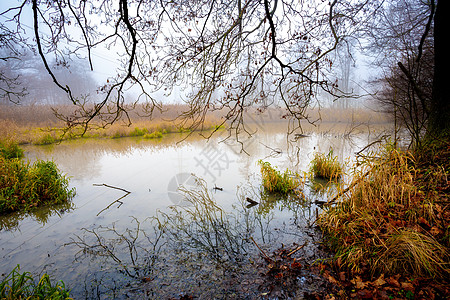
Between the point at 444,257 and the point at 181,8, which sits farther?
the point at 181,8

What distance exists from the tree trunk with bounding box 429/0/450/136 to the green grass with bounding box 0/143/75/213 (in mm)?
8380

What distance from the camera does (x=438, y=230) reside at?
2482 millimetres

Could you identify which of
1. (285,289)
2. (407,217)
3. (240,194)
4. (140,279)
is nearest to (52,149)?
(240,194)

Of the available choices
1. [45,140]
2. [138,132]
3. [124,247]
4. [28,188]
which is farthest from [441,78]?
[45,140]

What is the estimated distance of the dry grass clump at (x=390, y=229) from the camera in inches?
89.4

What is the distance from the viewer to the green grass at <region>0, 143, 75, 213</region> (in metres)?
4.89

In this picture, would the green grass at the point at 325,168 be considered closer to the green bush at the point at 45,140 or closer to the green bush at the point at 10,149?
the green bush at the point at 10,149

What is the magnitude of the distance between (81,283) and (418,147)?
6.13 m

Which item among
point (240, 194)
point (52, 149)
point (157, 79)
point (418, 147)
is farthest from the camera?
point (52, 149)

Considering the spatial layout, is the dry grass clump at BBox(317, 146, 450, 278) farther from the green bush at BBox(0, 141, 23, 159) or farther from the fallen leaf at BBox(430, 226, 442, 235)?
the green bush at BBox(0, 141, 23, 159)

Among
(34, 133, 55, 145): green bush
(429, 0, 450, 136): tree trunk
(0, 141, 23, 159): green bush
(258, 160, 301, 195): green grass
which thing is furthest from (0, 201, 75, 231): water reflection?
(34, 133, 55, 145): green bush

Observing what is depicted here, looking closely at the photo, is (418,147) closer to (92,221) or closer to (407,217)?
(407,217)

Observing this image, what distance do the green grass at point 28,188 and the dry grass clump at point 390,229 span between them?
5909mm

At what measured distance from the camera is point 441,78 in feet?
15.3
